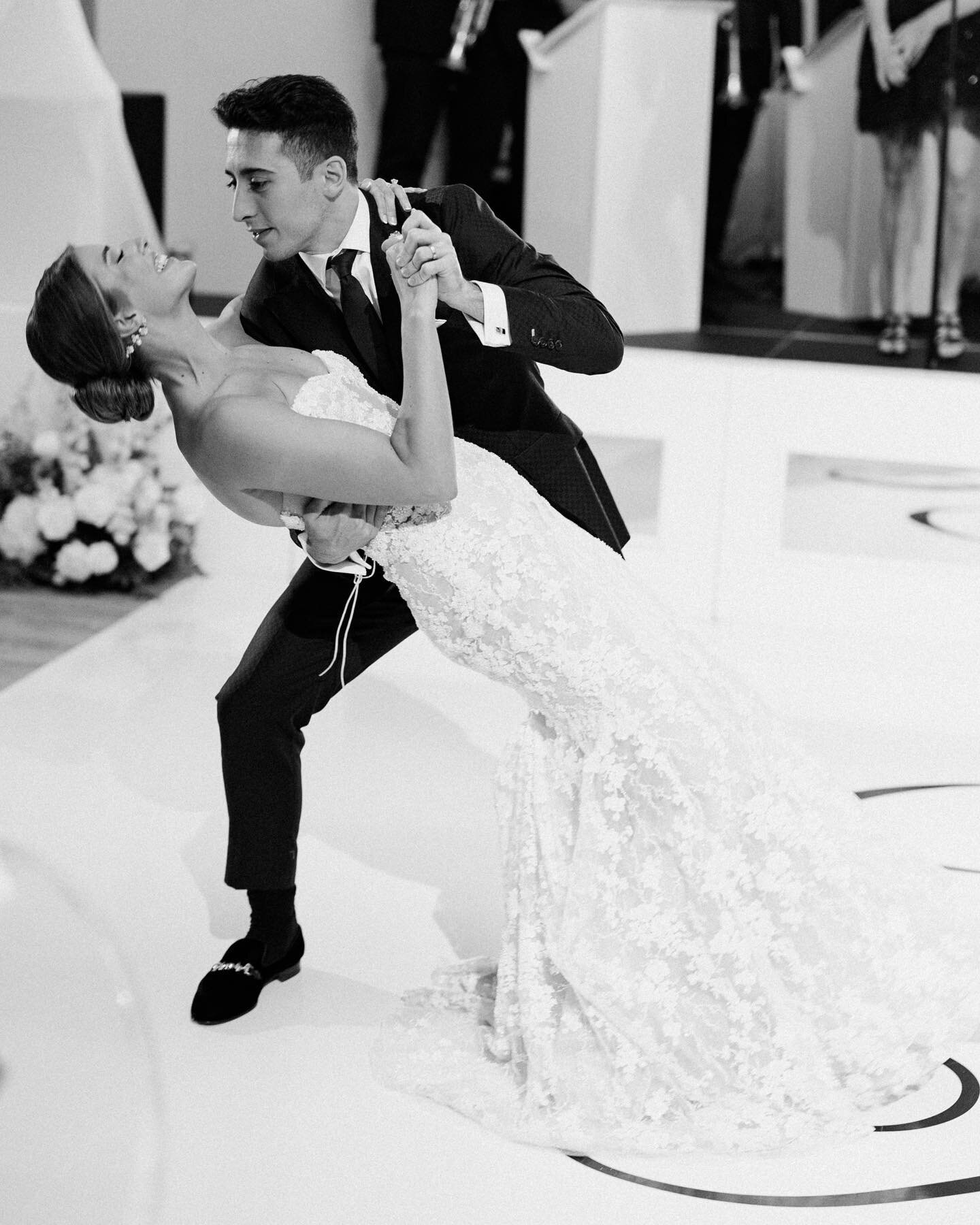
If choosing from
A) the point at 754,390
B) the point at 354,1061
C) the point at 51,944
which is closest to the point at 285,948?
the point at 354,1061

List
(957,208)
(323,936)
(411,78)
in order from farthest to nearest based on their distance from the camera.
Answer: (411,78), (957,208), (323,936)

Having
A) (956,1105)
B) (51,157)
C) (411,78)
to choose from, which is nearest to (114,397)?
(956,1105)

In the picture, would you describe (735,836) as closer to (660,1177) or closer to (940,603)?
(660,1177)

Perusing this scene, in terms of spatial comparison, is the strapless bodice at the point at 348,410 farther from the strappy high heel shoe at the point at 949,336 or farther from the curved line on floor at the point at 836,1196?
the strappy high heel shoe at the point at 949,336

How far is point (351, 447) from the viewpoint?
210cm

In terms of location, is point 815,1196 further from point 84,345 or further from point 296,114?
point 296,114

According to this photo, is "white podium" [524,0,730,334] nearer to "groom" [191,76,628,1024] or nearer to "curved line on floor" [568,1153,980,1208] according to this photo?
"groom" [191,76,628,1024]

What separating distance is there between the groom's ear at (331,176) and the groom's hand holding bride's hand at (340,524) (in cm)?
45

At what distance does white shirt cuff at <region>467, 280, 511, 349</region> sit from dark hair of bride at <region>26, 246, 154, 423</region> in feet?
1.50

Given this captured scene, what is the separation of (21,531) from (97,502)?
315 millimetres

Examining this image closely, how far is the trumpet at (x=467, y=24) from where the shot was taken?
5.96m

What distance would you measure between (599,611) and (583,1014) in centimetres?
56

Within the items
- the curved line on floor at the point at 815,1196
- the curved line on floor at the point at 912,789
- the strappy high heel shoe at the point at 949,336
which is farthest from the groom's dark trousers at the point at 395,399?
the strappy high heel shoe at the point at 949,336

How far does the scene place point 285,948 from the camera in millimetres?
2695
